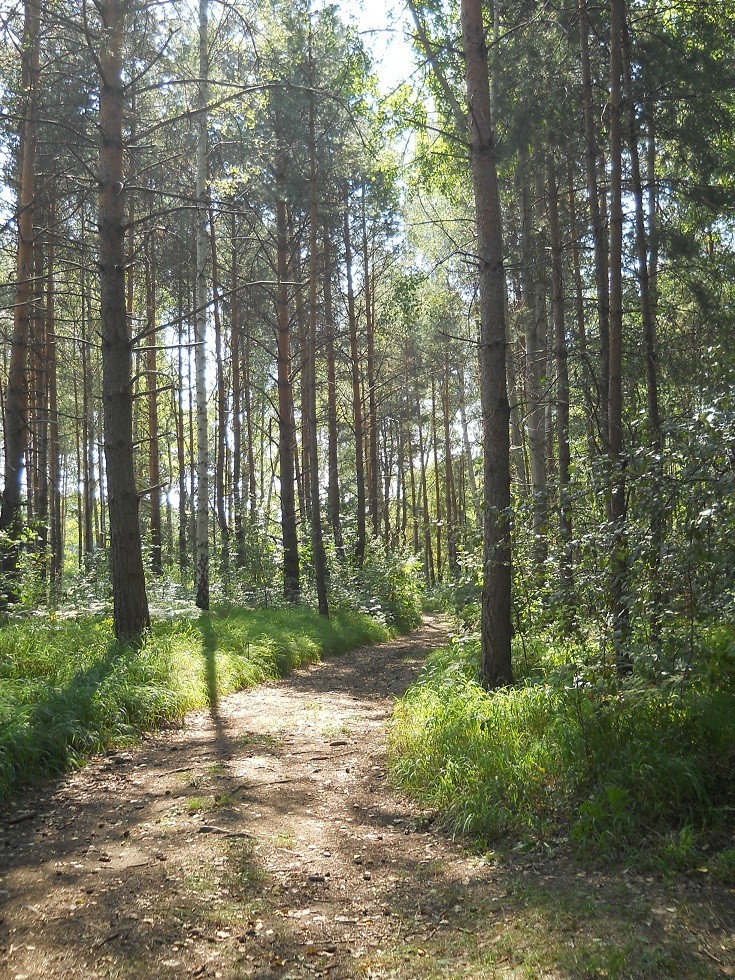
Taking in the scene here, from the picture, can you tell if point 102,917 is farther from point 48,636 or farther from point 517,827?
point 48,636

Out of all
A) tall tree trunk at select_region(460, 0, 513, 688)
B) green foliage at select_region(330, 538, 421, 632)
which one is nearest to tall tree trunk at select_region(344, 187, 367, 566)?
green foliage at select_region(330, 538, 421, 632)

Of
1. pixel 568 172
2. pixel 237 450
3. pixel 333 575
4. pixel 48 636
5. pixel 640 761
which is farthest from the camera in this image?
pixel 237 450

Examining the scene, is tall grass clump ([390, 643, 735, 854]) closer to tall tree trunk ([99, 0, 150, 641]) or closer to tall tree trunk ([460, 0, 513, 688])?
tall tree trunk ([460, 0, 513, 688])

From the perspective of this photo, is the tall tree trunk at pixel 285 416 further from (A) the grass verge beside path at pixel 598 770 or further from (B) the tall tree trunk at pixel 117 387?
(A) the grass verge beside path at pixel 598 770

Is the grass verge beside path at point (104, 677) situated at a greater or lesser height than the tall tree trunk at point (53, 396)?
lesser

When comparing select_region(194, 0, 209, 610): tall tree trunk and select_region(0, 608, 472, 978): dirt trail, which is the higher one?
select_region(194, 0, 209, 610): tall tree trunk

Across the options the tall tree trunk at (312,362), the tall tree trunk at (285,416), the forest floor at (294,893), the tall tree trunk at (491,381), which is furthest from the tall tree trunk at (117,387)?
the tall tree trunk at (285,416)

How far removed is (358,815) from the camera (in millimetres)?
5148

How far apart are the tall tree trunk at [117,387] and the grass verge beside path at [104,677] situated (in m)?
0.61

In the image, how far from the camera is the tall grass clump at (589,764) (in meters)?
4.31

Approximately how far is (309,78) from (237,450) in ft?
36.5

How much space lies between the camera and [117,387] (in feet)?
28.4

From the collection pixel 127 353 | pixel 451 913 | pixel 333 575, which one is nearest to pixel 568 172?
pixel 127 353

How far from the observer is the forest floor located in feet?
10.5
